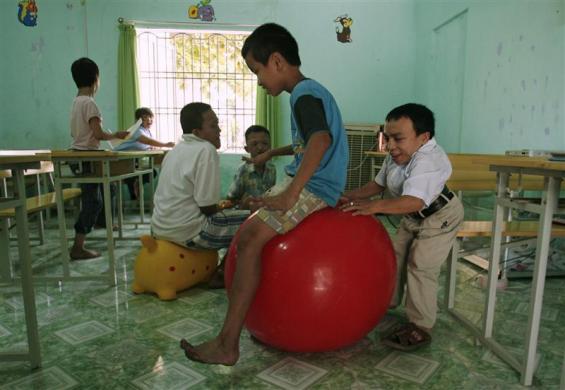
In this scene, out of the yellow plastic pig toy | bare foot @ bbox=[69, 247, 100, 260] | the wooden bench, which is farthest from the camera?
bare foot @ bbox=[69, 247, 100, 260]

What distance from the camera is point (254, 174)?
2863 mm

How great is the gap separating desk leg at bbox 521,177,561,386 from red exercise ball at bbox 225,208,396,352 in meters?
0.51

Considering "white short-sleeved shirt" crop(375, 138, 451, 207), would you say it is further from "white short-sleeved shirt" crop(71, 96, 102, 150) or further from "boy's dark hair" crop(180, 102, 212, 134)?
"white short-sleeved shirt" crop(71, 96, 102, 150)

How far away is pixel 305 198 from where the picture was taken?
1.51 meters

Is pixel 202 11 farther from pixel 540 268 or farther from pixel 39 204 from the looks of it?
pixel 540 268

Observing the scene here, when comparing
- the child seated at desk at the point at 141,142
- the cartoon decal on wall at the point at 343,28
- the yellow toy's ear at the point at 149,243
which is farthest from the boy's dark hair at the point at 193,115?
the cartoon decal on wall at the point at 343,28

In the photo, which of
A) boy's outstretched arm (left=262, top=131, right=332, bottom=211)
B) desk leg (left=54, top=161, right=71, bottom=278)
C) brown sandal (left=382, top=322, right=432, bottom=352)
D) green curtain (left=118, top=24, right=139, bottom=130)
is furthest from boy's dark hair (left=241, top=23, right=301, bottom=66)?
green curtain (left=118, top=24, right=139, bottom=130)

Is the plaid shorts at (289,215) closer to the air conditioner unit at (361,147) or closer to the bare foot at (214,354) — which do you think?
the bare foot at (214,354)

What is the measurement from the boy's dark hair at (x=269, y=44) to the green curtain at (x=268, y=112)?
4132 millimetres

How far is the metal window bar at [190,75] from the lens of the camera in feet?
18.6

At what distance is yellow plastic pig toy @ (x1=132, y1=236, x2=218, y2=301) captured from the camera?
225 cm

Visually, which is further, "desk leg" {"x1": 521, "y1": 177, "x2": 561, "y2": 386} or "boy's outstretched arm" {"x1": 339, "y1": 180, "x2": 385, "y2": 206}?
"boy's outstretched arm" {"x1": 339, "y1": 180, "x2": 385, "y2": 206}

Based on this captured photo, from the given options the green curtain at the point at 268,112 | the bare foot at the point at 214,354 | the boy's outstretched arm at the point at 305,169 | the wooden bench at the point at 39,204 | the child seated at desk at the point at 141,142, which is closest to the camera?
the boy's outstretched arm at the point at 305,169

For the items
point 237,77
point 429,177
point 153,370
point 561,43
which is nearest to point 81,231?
point 153,370
